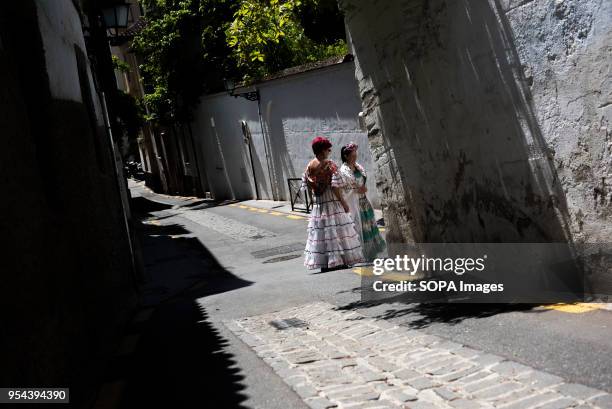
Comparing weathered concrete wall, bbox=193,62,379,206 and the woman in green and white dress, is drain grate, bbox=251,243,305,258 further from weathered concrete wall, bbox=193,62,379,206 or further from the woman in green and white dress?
the woman in green and white dress

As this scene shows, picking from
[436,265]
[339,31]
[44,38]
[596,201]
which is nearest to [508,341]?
[596,201]

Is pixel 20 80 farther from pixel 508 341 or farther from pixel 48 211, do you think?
pixel 508 341

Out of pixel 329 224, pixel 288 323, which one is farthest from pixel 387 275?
pixel 288 323

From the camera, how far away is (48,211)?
19.5 feet

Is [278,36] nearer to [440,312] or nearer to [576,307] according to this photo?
[440,312]

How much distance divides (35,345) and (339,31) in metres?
27.2

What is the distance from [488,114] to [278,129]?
668 inches

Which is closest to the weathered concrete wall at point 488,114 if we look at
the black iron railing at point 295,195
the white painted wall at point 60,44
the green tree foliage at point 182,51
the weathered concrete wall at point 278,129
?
the white painted wall at point 60,44

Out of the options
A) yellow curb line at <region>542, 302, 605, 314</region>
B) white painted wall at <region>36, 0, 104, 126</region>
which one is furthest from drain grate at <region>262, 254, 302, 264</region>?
yellow curb line at <region>542, 302, 605, 314</region>

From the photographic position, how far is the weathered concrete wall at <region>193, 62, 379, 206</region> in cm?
1875

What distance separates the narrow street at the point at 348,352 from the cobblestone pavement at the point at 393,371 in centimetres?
1

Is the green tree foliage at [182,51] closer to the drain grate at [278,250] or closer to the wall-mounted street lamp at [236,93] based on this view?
the wall-mounted street lamp at [236,93]

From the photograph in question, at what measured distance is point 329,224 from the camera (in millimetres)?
10711

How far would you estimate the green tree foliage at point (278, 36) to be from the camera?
44.2 ft
